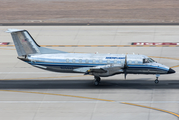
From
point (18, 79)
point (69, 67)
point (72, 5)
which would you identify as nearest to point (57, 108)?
point (69, 67)

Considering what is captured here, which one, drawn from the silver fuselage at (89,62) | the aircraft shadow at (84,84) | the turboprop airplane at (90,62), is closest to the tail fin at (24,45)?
the turboprop airplane at (90,62)

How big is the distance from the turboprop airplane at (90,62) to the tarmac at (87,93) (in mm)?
1912

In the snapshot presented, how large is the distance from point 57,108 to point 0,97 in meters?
7.25

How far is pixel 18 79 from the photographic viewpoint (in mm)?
44094

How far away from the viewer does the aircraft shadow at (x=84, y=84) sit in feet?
133

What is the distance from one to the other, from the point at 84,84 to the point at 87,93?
3124 millimetres

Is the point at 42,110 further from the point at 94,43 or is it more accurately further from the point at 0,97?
the point at 94,43

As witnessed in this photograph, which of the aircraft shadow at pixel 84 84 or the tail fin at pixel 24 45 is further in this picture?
the tail fin at pixel 24 45

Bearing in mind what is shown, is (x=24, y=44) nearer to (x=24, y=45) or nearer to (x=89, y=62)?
(x=24, y=45)

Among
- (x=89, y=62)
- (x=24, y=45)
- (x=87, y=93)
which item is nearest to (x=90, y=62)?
(x=89, y=62)

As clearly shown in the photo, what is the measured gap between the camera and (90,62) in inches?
1586

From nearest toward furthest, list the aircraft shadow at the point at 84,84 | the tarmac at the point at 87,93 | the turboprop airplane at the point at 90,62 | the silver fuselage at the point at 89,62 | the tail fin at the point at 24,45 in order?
the tarmac at the point at 87,93
the turboprop airplane at the point at 90,62
the silver fuselage at the point at 89,62
the aircraft shadow at the point at 84,84
the tail fin at the point at 24,45

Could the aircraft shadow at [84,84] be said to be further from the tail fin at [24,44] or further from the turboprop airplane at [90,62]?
the tail fin at [24,44]

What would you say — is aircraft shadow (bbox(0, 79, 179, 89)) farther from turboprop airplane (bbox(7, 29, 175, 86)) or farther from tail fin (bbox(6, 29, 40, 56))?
tail fin (bbox(6, 29, 40, 56))
